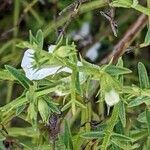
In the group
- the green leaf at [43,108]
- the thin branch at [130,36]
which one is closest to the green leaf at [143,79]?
the green leaf at [43,108]

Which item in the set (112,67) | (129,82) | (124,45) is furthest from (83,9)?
(112,67)

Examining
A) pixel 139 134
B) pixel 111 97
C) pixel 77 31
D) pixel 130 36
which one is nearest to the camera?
pixel 111 97

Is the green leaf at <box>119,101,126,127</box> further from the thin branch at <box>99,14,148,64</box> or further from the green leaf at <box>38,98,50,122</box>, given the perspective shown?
the thin branch at <box>99,14,148,64</box>


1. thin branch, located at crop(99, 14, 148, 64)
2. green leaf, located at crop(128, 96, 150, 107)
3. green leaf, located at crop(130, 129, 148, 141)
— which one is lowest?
green leaf, located at crop(130, 129, 148, 141)

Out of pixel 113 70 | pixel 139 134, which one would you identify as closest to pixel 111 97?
pixel 113 70

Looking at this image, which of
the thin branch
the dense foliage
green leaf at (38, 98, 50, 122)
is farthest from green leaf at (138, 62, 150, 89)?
the thin branch

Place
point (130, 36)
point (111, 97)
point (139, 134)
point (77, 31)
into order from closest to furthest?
point (111, 97) < point (139, 134) < point (130, 36) < point (77, 31)

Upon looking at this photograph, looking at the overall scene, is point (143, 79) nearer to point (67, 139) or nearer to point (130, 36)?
point (67, 139)

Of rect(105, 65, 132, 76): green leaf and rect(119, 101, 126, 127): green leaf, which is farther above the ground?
rect(105, 65, 132, 76): green leaf

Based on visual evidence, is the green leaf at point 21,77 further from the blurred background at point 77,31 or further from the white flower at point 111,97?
the blurred background at point 77,31

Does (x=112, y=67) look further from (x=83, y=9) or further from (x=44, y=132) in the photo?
(x=83, y=9)

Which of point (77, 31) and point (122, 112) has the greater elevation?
point (77, 31)
